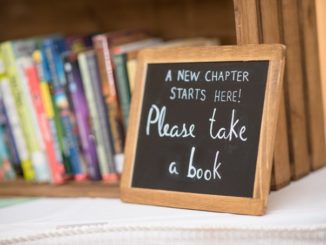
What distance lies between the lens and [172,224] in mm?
1027

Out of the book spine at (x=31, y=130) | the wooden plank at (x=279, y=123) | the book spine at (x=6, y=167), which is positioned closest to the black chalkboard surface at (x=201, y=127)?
the wooden plank at (x=279, y=123)

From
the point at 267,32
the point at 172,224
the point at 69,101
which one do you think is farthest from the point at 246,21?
the point at 69,101

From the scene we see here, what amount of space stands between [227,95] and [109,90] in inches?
13.4

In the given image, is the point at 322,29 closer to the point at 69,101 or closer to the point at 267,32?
the point at 267,32

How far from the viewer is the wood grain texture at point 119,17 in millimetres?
1549

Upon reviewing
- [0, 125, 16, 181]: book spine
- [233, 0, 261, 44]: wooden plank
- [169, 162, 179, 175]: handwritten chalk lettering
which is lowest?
[0, 125, 16, 181]: book spine

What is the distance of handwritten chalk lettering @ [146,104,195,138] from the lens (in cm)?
113

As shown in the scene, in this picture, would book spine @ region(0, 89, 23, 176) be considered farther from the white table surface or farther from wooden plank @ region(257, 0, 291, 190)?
wooden plank @ region(257, 0, 291, 190)

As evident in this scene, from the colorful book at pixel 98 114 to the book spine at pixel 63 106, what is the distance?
0.06 metres

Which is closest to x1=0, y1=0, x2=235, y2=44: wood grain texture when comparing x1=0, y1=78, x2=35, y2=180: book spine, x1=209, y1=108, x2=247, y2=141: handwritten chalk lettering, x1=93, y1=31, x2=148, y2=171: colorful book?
x1=93, y1=31, x2=148, y2=171: colorful book

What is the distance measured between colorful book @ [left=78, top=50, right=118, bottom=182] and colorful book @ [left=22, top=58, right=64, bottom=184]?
111 mm

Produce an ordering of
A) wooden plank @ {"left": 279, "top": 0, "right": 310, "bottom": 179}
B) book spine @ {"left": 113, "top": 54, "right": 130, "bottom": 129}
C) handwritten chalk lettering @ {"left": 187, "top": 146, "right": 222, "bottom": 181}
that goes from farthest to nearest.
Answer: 1. book spine @ {"left": 113, "top": 54, "right": 130, "bottom": 129}
2. wooden plank @ {"left": 279, "top": 0, "right": 310, "bottom": 179}
3. handwritten chalk lettering @ {"left": 187, "top": 146, "right": 222, "bottom": 181}

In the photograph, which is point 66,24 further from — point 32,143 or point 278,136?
point 278,136

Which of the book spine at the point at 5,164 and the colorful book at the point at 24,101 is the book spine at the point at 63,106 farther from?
the book spine at the point at 5,164
